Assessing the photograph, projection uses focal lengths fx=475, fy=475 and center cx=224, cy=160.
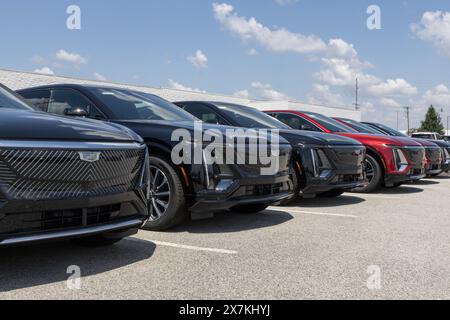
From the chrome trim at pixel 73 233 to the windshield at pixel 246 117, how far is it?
3.29m

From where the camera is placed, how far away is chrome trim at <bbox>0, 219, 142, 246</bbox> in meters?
2.93

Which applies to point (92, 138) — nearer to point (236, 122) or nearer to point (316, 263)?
point (316, 263)

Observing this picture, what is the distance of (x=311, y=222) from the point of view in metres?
5.72

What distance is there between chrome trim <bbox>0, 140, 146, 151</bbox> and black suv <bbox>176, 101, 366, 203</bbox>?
321 cm

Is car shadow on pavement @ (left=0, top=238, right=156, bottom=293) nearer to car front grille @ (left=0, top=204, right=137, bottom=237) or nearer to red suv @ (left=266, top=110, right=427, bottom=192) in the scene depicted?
car front grille @ (left=0, top=204, right=137, bottom=237)

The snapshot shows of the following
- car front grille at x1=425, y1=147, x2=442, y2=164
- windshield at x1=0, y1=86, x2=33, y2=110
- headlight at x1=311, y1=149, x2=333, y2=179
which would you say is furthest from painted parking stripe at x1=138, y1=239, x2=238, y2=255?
car front grille at x1=425, y1=147, x2=442, y2=164

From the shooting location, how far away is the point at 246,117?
22.9 feet

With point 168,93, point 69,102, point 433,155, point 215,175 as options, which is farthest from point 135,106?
point 168,93

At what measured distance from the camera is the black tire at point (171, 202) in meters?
4.63

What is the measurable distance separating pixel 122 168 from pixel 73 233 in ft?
2.06

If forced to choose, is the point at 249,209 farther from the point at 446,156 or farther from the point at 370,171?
the point at 446,156
